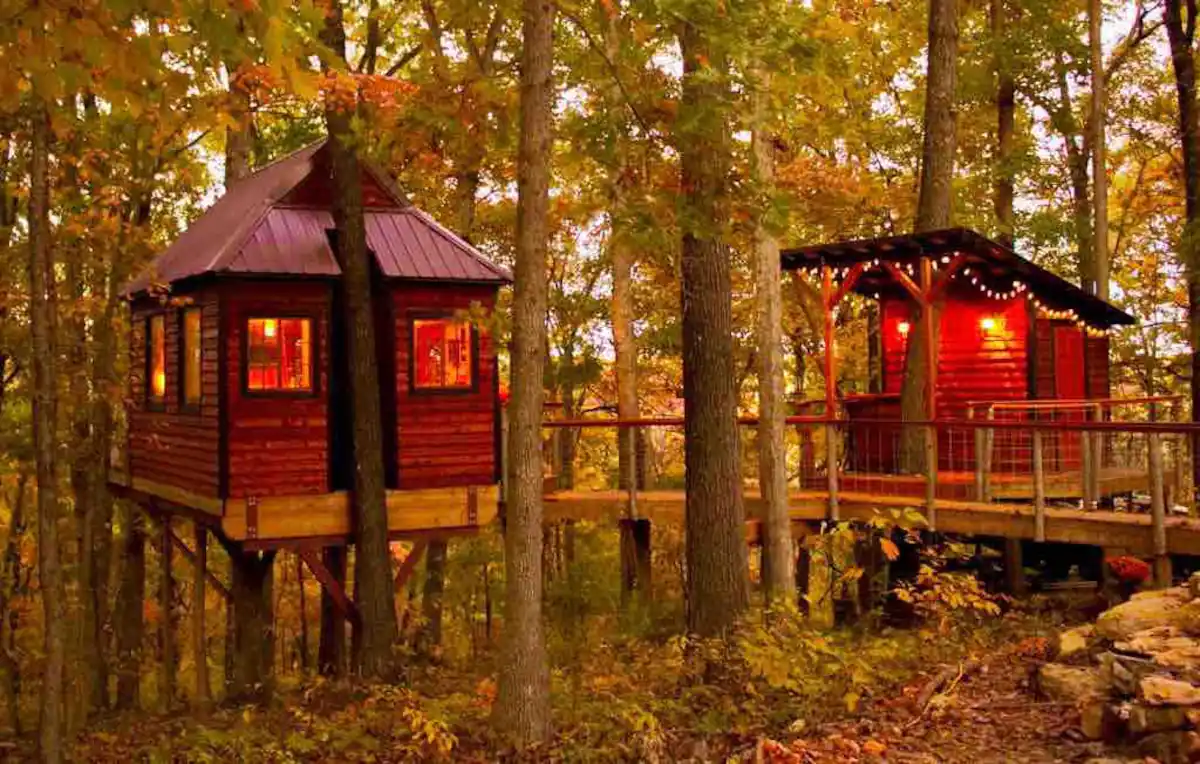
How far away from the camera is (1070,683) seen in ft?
24.9

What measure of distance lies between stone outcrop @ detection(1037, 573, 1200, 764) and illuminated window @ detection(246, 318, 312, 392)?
27.4 ft

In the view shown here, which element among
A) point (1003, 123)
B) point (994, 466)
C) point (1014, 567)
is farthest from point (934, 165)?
point (1003, 123)

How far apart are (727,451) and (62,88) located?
24.1ft

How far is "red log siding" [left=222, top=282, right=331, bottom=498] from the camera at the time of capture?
12.2 m

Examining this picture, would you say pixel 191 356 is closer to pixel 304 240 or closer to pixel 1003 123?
pixel 304 240

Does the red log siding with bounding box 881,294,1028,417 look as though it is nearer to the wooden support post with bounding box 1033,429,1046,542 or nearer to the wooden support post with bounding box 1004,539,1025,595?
the wooden support post with bounding box 1004,539,1025,595

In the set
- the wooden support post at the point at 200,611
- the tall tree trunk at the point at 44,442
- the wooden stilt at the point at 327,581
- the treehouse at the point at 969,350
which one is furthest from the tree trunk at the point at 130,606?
the treehouse at the point at 969,350

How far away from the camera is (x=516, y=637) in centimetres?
852

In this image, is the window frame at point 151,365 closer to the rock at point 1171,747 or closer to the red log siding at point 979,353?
the red log siding at point 979,353

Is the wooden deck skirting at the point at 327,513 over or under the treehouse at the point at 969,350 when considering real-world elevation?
under

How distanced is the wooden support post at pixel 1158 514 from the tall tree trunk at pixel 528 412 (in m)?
6.52

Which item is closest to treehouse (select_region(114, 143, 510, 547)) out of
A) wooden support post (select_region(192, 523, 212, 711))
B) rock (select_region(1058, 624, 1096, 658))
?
wooden support post (select_region(192, 523, 212, 711))

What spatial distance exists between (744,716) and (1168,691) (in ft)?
10.6

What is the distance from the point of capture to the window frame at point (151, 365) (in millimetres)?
14477
